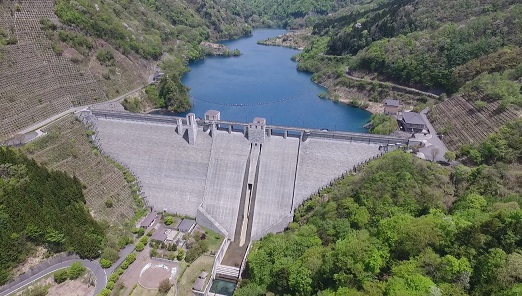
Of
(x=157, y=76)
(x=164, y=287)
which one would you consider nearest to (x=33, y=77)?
(x=157, y=76)

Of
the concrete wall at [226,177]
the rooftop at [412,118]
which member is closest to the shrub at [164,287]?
the concrete wall at [226,177]

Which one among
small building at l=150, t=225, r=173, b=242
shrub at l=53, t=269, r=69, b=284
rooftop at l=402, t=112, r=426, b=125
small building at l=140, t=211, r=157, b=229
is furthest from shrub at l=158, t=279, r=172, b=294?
rooftop at l=402, t=112, r=426, b=125

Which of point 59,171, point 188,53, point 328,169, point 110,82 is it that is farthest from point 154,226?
point 188,53

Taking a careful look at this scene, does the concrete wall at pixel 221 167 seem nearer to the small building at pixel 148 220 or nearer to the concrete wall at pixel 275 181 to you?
the concrete wall at pixel 275 181

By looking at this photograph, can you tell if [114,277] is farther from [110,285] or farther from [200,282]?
[200,282]

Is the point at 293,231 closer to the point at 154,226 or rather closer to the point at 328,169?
the point at 328,169

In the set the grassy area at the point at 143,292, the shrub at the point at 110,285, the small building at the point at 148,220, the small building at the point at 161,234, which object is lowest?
the grassy area at the point at 143,292
